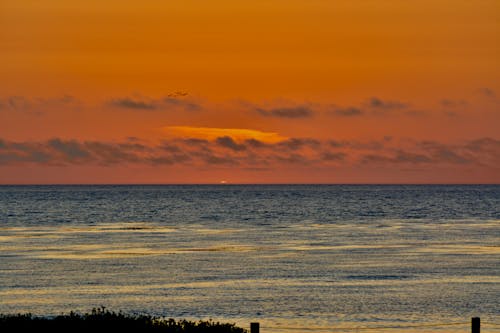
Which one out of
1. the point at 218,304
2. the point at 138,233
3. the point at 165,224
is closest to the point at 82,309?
the point at 218,304

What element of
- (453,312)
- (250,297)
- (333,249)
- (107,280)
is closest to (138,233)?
(333,249)

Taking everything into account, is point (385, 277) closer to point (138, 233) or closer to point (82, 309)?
point (82, 309)

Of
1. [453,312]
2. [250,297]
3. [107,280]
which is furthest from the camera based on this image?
[107,280]

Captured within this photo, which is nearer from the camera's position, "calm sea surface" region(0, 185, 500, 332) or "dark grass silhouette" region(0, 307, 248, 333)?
"dark grass silhouette" region(0, 307, 248, 333)

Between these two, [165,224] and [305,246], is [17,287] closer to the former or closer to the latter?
[305,246]

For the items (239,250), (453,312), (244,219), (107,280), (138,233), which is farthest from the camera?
(244,219)

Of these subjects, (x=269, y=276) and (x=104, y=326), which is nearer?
(x=104, y=326)

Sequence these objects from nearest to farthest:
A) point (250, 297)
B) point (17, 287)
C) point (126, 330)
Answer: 1. point (126, 330)
2. point (250, 297)
3. point (17, 287)

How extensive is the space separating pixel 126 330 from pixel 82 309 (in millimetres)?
15336

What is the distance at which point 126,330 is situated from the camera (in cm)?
2900

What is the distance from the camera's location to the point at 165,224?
4717 inches

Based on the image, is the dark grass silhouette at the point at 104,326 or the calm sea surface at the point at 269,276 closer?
the dark grass silhouette at the point at 104,326

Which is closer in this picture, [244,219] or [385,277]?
[385,277]

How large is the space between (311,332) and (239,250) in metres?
35.6
